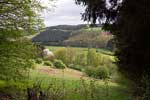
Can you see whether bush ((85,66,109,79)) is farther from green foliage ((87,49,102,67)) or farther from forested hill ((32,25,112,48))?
forested hill ((32,25,112,48))

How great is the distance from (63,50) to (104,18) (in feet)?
184

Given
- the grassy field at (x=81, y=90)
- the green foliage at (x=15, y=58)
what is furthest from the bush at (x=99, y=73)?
the green foliage at (x=15, y=58)

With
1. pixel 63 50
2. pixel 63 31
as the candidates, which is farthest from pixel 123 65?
pixel 63 31

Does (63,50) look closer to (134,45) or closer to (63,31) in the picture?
(134,45)

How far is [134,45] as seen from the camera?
18.0 metres

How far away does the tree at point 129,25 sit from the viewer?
15.8 metres

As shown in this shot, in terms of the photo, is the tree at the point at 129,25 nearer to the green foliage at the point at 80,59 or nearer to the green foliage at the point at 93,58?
the green foliage at the point at 93,58

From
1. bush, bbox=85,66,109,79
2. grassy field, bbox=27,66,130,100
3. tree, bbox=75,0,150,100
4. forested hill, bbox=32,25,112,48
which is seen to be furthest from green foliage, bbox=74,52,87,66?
tree, bbox=75,0,150,100

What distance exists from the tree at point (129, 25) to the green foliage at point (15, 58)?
343 centimetres

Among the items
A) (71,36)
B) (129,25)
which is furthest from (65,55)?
(71,36)

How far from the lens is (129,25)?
1598cm

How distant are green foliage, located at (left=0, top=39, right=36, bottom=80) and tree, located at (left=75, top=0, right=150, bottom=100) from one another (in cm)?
343

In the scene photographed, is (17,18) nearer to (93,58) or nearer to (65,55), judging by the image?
(93,58)

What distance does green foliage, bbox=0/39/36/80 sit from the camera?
16844 millimetres
